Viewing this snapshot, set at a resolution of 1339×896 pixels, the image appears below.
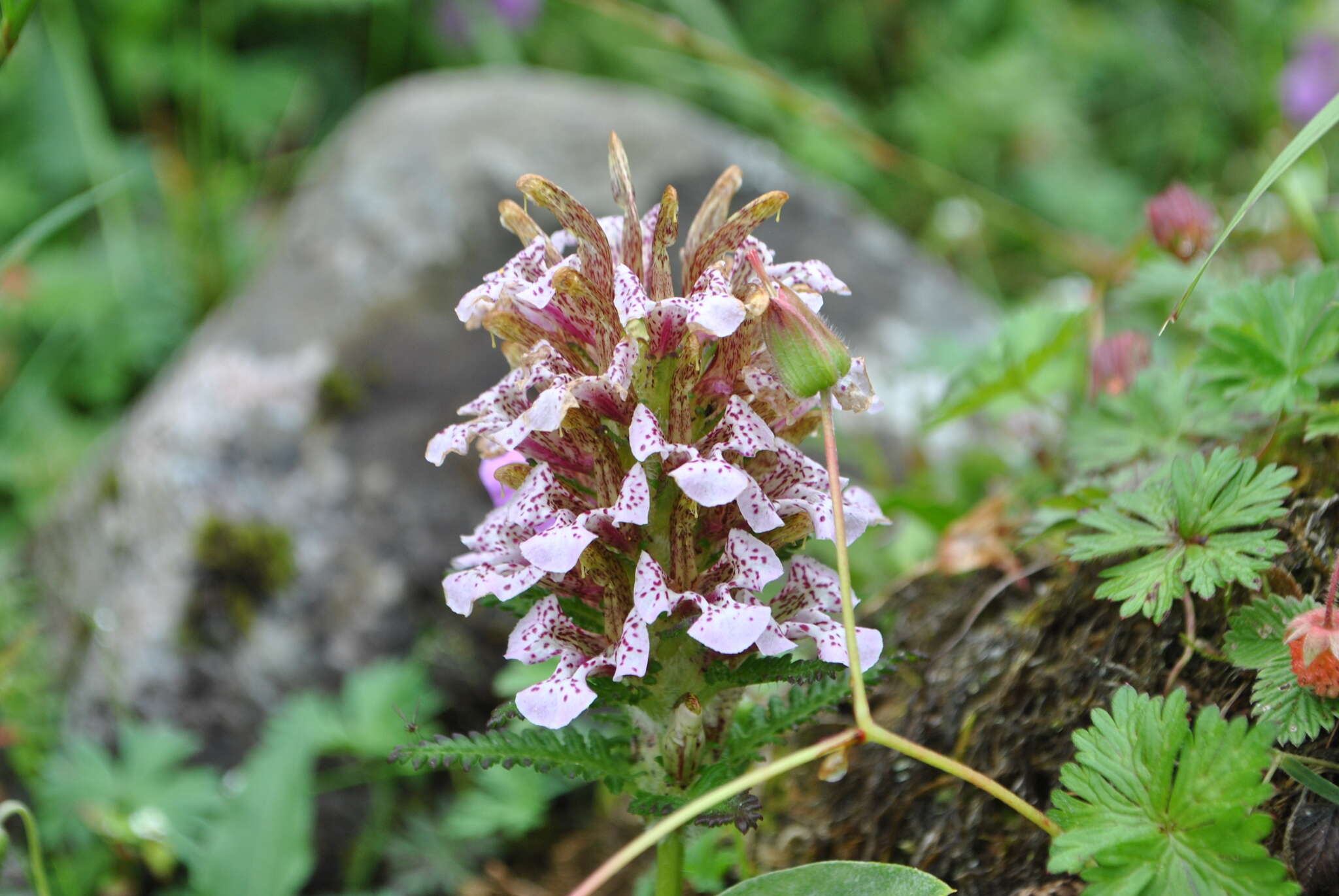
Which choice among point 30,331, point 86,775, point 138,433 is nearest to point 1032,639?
point 86,775

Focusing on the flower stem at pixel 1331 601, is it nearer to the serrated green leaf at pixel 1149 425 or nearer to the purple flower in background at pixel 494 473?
the serrated green leaf at pixel 1149 425

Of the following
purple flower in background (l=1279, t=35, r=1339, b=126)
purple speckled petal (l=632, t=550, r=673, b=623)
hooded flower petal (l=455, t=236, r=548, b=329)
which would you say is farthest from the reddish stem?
purple flower in background (l=1279, t=35, r=1339, b=126)

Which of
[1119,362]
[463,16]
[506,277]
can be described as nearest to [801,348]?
[506,277]

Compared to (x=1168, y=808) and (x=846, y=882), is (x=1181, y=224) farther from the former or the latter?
(x=846, y=882)

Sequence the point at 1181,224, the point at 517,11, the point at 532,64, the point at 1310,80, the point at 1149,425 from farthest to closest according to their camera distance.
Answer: the point at 532,64 → the point at 517,11 → the point at 1310,80 → the point at 1181,224 → the point at 1149,425

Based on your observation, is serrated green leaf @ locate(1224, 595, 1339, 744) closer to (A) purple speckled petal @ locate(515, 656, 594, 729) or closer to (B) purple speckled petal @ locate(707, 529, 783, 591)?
(B) purple speckled petal @ locate(707, 529, 783, 591)

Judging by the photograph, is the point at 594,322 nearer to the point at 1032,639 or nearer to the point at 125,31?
the point at 1032,639
